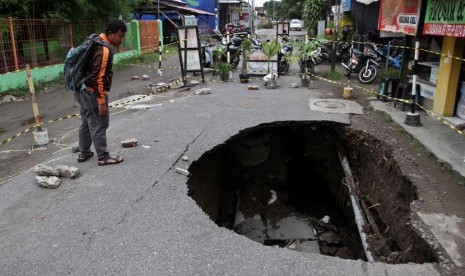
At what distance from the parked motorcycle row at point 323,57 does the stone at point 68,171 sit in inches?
310

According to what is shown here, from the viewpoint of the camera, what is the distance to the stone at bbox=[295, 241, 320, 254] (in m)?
5.85

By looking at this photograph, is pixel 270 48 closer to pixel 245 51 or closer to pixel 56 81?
pixel 245 51

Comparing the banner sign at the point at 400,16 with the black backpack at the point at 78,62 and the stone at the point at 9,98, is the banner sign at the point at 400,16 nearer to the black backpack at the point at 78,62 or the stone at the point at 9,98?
the black backpack at the point at 78,62

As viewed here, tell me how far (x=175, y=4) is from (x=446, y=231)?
85.6 feet

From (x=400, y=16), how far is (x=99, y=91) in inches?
268

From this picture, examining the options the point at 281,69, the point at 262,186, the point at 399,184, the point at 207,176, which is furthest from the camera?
the point at 281,69

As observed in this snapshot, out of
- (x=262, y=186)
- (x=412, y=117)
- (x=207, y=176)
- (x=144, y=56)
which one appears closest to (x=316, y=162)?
(x=262, y=186)

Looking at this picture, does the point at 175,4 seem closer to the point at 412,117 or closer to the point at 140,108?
the point at 140,108

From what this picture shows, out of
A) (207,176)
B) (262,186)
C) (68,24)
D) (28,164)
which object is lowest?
(262,186)

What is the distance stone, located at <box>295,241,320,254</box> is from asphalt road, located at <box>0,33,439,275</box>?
1970 mm

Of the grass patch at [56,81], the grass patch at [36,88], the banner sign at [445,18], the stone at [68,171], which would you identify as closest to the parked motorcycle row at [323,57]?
the banner sign at [445,18]

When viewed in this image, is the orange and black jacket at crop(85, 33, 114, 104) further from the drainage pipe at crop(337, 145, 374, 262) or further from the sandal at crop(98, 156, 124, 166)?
the drainage pipe at crop(337, 145, 374, 262)

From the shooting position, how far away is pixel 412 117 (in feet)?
23.3

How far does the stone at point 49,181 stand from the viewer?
15.4 ft
